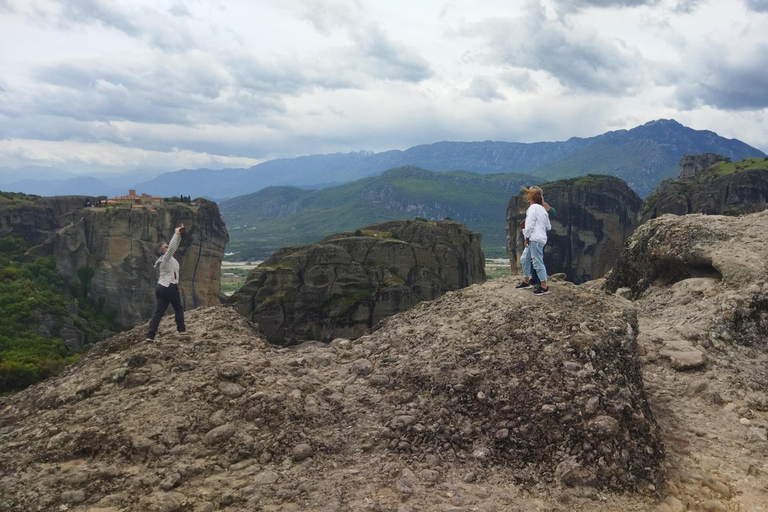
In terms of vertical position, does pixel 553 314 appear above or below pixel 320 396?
above

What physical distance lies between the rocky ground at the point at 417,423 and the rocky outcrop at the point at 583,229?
9363 cm

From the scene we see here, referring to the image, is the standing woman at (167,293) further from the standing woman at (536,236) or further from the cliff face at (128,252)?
the cliff face at (128,252)

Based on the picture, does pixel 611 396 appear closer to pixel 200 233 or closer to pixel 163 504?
pixel 163 504

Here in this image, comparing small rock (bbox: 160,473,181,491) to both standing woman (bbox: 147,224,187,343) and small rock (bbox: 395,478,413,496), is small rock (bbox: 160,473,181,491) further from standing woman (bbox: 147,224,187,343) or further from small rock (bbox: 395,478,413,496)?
standing woman (bbox: 147,224,187,343)

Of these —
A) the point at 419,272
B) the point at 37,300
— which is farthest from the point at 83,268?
the point at 419,272

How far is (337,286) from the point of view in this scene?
6353cm

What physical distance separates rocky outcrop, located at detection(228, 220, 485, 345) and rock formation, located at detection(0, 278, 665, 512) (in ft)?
165

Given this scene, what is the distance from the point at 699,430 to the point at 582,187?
105102mm

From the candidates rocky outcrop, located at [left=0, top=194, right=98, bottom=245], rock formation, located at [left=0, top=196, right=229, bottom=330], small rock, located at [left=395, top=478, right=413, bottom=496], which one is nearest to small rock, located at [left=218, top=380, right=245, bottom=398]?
small rock, located at [left=395, top=478, right=413, bottom=496]

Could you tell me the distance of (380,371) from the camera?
11453 mm

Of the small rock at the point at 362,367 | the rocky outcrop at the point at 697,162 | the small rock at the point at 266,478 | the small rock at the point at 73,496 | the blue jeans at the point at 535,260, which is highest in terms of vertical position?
the rocky outcrop at the point at 697,162

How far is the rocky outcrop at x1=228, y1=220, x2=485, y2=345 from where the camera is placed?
61.8 meters

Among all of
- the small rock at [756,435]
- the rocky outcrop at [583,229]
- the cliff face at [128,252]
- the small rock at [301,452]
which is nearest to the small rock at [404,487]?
the small rock at [301,452]

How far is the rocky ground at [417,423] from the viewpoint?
26.7 feet
